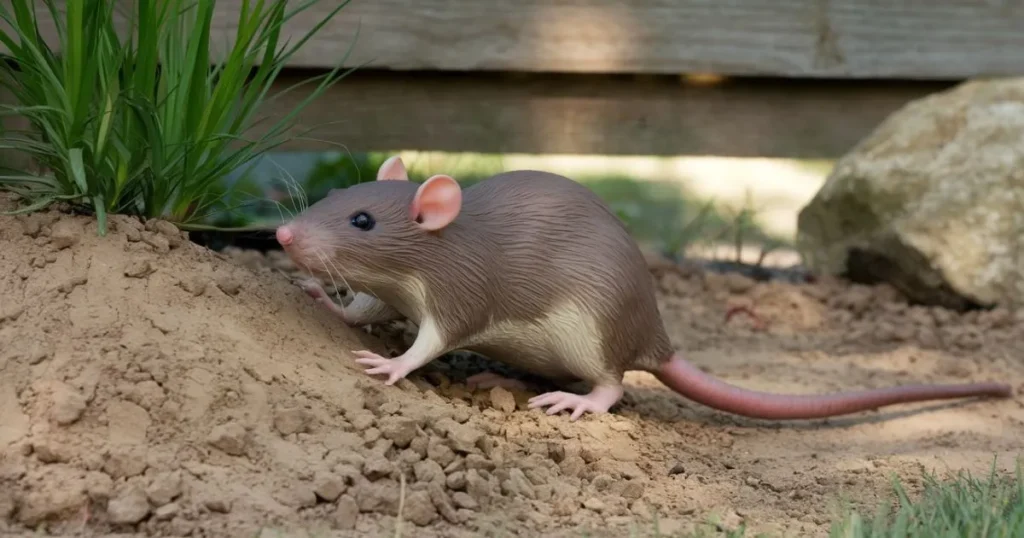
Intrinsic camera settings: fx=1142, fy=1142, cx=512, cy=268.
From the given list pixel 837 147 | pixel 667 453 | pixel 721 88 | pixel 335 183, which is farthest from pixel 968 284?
pixel 335 183

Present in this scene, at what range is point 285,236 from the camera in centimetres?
293

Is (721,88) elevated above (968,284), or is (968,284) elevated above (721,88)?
(721,88)

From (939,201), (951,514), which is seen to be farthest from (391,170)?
(939,201)

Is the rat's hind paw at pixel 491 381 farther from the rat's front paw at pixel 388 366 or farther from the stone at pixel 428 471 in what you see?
the stone at pixel 428 471

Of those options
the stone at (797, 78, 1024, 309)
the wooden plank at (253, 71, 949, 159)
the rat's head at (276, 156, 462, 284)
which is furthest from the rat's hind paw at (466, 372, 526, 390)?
the stone at (797, 78, 1024, 309)

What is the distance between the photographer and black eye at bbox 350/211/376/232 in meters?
3.04

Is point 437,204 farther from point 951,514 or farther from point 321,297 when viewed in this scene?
point 951,514

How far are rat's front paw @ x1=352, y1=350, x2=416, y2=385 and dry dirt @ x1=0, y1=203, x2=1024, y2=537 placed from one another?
4cm

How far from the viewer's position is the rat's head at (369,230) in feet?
9.76

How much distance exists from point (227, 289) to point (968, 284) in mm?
3067

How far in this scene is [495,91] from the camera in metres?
5.12

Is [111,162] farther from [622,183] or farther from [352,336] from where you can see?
[622,183]

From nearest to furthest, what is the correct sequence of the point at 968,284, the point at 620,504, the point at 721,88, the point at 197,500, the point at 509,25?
the point at 197,500, the point at 620,504, the point at 968,284, the point at 509,25, the point at 721,88

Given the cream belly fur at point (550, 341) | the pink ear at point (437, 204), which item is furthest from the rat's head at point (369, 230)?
the cream belly fur at point (550, 341)
